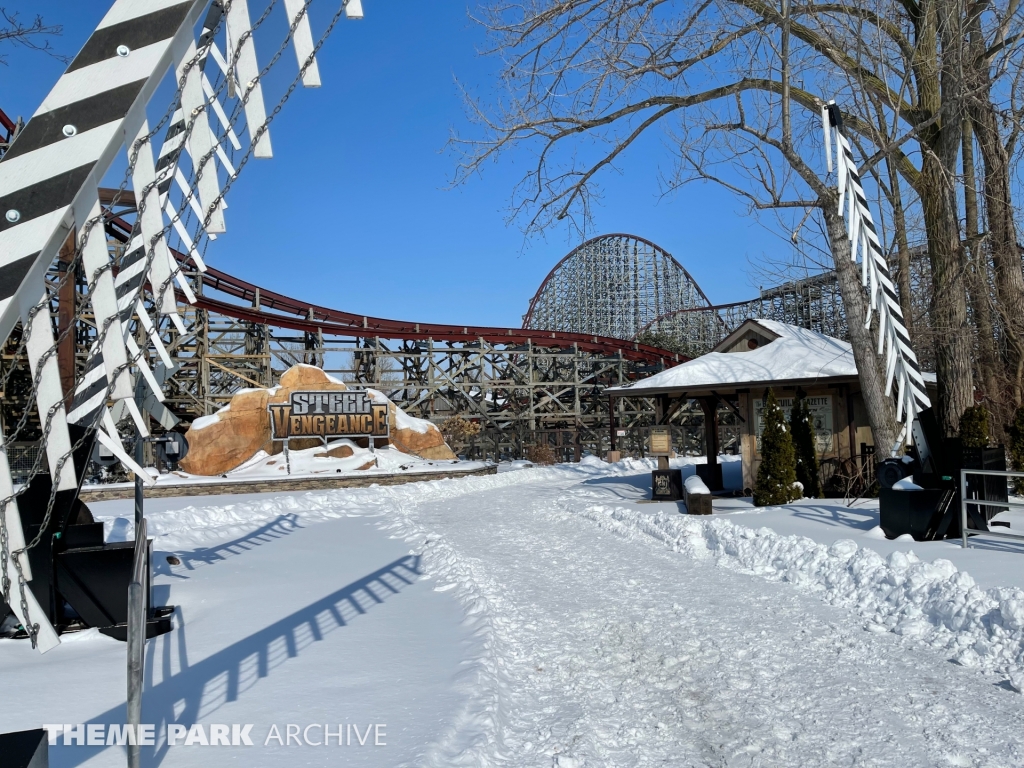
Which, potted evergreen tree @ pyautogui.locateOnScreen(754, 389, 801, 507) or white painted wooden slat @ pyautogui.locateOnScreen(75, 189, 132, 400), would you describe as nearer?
white painted wooden slat @ pyautogui.locateOnScreen(75, 189, 132, 400)

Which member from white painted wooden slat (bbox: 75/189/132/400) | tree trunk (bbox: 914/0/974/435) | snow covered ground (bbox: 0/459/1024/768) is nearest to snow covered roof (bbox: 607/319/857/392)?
tree trunk (bbox: 914/0/974/435)

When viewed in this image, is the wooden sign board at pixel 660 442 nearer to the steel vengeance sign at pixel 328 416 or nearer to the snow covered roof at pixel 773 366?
the snow covered roof at pixel 773 366

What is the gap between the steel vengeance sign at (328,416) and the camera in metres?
17.7

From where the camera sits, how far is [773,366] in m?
13.6

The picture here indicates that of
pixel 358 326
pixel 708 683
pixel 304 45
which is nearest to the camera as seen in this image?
pixel 304 45

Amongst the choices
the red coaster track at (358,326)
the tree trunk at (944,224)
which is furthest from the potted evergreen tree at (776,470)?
the red coaster track at (358,326)

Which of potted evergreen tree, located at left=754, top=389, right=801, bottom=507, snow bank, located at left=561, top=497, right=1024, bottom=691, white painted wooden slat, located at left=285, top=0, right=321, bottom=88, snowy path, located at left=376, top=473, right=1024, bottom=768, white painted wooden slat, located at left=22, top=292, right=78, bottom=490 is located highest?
white painted wooden slat, located at left=285, top=0, right=321, bottom=88

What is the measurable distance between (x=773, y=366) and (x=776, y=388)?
410 millimetres

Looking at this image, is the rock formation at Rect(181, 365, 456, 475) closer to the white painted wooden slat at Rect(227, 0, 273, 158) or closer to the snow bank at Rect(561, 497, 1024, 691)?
the snow bank at Rect(561, 497, 1024, 691)

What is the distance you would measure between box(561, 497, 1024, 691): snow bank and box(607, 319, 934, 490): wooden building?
5.36 metres

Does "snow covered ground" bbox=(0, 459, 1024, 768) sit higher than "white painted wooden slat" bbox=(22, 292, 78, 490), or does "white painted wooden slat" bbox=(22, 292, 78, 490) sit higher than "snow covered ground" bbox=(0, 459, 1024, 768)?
"white painted wooden slat" bbox=(22, 292, 78, 490)

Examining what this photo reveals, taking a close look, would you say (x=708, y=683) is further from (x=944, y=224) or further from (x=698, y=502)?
(x=944, y=224)

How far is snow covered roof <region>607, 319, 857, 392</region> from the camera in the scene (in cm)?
1297

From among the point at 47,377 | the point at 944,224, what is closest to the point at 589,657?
the point at 47,377
